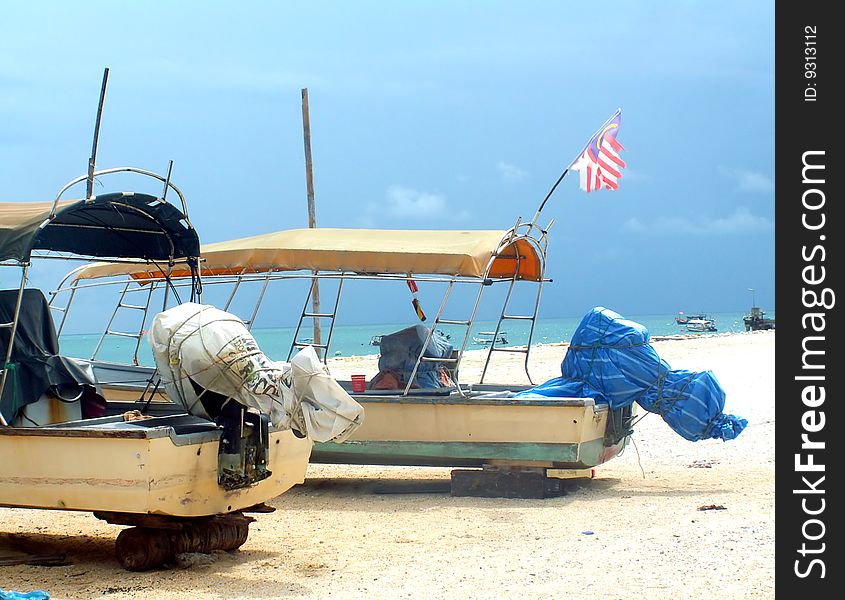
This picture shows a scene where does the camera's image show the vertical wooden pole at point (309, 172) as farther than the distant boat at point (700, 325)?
No

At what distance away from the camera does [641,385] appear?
36.5 feet

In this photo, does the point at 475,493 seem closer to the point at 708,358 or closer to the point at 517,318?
the point at 517,318

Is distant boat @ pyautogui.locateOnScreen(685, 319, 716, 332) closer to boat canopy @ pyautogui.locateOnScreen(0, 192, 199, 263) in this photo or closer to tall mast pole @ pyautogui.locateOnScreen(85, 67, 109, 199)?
boat canopy @ pyautogui.locateOnScreen(0, 192, 199, 263)

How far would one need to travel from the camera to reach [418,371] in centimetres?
1193

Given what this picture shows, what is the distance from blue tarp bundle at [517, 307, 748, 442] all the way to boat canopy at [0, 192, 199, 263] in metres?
3.90

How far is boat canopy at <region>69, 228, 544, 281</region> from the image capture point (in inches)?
436


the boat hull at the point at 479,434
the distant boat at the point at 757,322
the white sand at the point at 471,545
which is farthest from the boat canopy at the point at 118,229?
the distant boat at the point at 757,322

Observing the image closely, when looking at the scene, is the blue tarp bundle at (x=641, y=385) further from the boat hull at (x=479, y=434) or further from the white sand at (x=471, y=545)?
the white sand at (x=471, y=545)

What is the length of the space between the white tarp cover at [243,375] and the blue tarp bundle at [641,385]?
13.5ft

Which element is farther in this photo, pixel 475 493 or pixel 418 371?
pixel 418 371

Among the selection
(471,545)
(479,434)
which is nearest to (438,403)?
(479,434)

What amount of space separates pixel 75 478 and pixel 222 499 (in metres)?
1.04

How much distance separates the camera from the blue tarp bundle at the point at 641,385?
11023 millimetres
